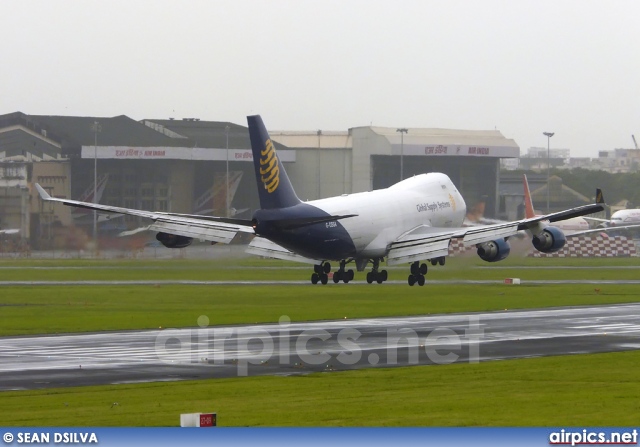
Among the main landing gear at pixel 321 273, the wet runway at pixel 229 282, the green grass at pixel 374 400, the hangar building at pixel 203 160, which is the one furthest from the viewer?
the hangar building at pixel 203 160

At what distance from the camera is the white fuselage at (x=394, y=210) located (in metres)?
75.8

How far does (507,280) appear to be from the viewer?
97.4 m

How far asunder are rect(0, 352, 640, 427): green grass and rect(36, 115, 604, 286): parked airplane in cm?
2405

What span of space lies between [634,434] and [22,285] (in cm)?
7432

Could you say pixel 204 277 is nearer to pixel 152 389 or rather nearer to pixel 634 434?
pixel 152 389

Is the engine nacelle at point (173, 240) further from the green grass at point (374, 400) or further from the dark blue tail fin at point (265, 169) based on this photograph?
the green grass at point (374, 400)

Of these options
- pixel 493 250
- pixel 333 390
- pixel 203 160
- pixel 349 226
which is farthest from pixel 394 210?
pixel 203 160

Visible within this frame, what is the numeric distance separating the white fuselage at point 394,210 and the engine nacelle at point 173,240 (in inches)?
319

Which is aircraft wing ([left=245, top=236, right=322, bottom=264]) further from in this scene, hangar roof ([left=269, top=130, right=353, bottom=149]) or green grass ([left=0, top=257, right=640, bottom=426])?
hangar roof ([left=269, top=130, right=353, bottom=149])

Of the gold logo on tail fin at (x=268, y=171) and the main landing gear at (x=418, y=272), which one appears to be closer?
the gold logo on tail fin at (x=268, y=171)

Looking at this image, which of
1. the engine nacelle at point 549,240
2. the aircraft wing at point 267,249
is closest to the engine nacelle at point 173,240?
the aircraft wing at point 267,249

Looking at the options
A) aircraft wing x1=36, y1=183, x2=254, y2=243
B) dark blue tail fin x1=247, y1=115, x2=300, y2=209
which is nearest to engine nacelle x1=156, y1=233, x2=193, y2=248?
aircraft wing x1=36, y1=183, x2=254, y2=243

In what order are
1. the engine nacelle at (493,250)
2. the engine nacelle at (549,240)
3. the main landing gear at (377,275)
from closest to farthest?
the engine nacelle at (549,240), the engine nacelle at (493,250), the main landing gear at (377,275)

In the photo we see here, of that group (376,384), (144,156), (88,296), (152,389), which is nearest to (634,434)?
(376,384)
